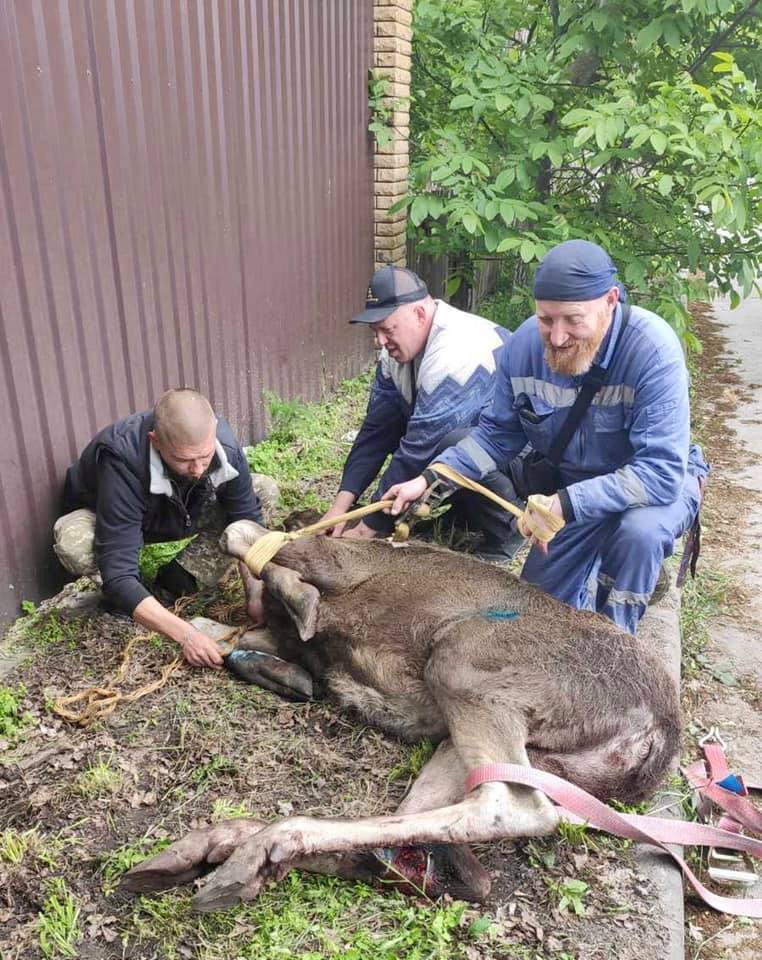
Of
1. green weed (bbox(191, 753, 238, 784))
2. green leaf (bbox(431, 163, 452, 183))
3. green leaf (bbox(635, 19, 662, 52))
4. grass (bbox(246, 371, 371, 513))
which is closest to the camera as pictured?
green weed (bbox(191, 753, 238, 784))

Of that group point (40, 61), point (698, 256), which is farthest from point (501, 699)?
point (698, 256)

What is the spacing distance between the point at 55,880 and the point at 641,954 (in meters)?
1.83

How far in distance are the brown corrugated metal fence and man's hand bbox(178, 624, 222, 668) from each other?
1.11 meters

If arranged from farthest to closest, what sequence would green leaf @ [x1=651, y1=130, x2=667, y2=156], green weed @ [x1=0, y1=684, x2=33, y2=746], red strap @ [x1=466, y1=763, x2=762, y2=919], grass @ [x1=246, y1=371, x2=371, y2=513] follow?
1. grass @ [x1=246, y1=371, x2=371, y2=513]
2. green leaf @ [x1=651, y1=130, x2=667, y2=156]
3. green weed @ [x1=0, y1=684, x2=33, y2=746]
4. red strap @ [x1=466, y1=763, x2=762, y2=919]

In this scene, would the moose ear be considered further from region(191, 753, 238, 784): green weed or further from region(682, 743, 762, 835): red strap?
region(682, 743, 762, 835): red strap

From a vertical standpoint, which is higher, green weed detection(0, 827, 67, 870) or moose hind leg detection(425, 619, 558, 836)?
moose hind leg detection(425, 619, 558, 836)

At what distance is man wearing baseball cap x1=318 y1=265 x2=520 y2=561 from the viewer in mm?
4523

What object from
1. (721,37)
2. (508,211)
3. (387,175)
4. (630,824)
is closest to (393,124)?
(387,175)

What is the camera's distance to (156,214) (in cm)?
504

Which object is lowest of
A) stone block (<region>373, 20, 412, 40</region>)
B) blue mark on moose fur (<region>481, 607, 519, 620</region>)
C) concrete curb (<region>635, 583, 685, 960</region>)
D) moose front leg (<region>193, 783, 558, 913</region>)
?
concrete curb (<region>635, 583, 685, 960</region>)

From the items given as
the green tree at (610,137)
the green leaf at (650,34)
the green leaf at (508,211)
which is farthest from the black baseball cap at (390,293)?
the green leaf at (650,34)

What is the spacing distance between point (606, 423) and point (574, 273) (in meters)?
0.80

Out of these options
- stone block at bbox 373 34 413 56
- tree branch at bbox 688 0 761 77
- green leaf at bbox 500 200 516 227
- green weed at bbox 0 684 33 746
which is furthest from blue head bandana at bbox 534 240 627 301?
stone block at bbox 373 34 413 56

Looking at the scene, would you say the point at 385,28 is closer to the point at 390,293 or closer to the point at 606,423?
the point at 390,293
